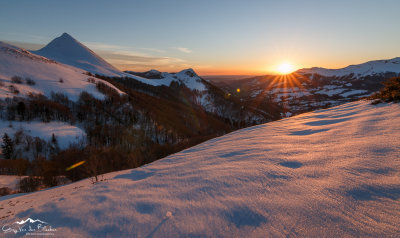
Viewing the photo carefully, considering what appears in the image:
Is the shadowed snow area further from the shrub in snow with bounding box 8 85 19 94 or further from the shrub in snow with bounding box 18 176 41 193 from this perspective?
the shrub in snow with bounding box 8 85 19 94

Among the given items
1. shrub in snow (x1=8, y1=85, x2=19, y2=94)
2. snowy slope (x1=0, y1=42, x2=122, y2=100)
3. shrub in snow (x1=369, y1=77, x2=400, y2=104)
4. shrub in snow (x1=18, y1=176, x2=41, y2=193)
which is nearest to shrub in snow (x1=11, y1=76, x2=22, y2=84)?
snowy slope (x1=0, y1=42, x2=122, y2=100)

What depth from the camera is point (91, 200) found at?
478 centimetres

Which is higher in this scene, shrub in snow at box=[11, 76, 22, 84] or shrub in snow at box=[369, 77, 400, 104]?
shrub in snow at box=[11, 76, 22, 84]

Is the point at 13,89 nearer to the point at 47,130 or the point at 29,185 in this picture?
the point at 47,130

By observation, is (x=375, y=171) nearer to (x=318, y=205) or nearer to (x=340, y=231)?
(x=318, y=205)

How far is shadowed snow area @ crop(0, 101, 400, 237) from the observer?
90.7 inches

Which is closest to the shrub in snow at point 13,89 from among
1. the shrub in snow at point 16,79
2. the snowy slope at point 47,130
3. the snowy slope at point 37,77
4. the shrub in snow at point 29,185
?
the snowy slope at point 37,77

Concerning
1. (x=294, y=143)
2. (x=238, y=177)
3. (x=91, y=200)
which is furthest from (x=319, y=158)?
(x=91, y=200)

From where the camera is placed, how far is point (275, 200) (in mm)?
2928

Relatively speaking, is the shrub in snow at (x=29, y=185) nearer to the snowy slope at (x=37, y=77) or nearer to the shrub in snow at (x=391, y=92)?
the shrub in snow at (x=391, y=92)

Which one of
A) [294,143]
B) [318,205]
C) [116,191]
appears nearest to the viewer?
[318,205]

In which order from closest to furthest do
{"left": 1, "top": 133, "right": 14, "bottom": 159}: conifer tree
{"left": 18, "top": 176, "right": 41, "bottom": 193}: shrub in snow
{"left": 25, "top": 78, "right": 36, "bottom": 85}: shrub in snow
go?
{"left": 18, "top": 176, "right": 41, "bottom": 193}: shrub in snow → {"left": 1, "top": 133, "right": 14, "bottom": 159}: conifer tree → {"left": 25, "top": 78, "right": 36, "bottom": 85}: shrub in snow

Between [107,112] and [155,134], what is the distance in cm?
3219

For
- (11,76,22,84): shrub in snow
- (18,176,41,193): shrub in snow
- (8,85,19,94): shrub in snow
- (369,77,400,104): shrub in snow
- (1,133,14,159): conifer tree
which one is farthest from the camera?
(11,76,22,84): shrub in snow
